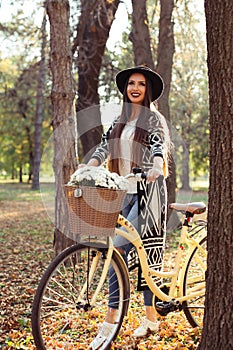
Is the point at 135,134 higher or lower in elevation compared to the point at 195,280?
higher

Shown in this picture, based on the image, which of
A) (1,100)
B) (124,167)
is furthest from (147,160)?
(1,100)

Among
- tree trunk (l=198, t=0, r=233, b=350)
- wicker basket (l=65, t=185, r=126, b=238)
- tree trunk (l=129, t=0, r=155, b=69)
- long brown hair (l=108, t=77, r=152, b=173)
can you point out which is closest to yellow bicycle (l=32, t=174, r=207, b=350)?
wicker basket (l=65, t=185, r=126, b=238)

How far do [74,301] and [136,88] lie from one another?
163 cm

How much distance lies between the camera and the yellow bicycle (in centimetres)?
371

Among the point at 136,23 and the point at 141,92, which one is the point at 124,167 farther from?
the point at 136,23

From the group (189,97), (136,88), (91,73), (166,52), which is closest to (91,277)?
(136,88)

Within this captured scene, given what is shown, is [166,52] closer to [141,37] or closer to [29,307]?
[141,37]

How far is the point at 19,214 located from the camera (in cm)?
1628

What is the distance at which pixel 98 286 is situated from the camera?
12.1 feet

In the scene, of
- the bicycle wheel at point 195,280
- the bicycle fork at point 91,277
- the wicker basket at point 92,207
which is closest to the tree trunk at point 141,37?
the bicycle wheel at point 195,280

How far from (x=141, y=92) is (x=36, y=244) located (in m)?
6.20

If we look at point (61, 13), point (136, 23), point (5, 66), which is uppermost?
point (5, 66)

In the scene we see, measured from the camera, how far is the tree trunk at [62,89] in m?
6.58

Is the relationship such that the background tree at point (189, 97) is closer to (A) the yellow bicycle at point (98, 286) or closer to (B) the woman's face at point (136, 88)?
(B) the woman's face at point (136, 88)
